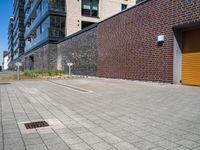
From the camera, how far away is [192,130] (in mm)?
4113

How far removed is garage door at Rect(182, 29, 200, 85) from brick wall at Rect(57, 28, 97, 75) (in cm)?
1027

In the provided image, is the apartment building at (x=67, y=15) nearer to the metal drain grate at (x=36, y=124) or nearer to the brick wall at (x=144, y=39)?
the brick wall at (x=144, y=39)

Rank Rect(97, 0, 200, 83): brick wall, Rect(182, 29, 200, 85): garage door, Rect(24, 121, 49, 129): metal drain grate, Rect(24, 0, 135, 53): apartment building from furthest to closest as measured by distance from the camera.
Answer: Rect(24, 0, 135, 53): apartment building < Rect(97, 0, 200, 83): brick wall < Rect(182, 29, 200, 85): garage door < Rect(24, 121, 49, 129): metal drain grate

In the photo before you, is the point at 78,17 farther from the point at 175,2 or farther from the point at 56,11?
the point at 175,2

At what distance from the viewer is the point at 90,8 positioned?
106 ft

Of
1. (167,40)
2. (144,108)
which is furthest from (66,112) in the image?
(167,40)

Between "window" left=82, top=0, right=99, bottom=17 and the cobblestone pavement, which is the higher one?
"window" left=82, top=0, right=99, bottom=17

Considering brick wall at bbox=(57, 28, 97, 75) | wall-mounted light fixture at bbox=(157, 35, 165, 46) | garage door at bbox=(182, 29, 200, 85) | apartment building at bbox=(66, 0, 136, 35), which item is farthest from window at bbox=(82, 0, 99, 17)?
garage door at bbox=(182, 29, 200, 85)

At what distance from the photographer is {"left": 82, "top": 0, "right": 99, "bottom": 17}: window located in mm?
31609

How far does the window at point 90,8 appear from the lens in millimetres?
31609

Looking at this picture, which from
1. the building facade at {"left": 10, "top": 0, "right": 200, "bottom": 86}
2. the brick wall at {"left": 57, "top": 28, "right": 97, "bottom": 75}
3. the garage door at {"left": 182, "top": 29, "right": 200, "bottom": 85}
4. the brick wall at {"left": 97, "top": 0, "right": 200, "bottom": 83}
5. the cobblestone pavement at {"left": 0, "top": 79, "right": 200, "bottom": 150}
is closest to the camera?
the cobblestone pavement at {"left": 0, "top": 79, "right": 200, "bottom": 150}

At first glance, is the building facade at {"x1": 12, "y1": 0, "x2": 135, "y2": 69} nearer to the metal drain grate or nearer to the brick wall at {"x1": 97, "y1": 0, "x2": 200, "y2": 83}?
the brick wall at {"x1": 97, "y1": 0, "x2": 200, "y2": 83}

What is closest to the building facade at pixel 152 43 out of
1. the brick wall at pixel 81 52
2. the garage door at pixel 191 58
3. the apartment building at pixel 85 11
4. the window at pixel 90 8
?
the garage door at pixel 191 58

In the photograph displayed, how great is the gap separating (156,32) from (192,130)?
880 cm
